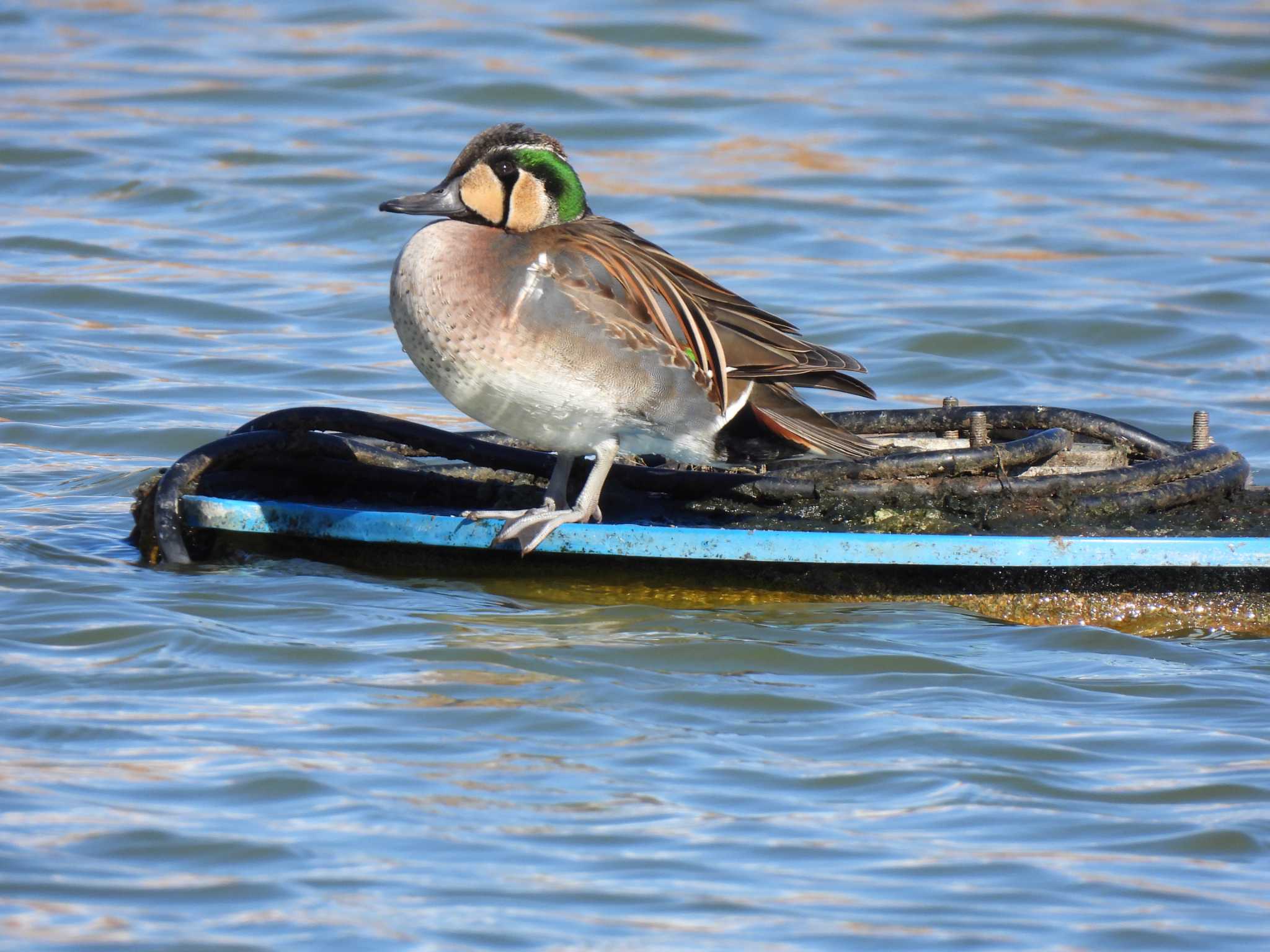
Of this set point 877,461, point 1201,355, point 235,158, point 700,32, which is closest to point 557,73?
point 700,32

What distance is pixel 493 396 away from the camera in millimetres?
5301

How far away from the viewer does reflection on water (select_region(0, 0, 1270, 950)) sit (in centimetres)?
366

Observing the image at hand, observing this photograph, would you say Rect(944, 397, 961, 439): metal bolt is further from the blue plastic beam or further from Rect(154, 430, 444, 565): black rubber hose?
Rect(154, 430, 444, 565): black rubber hose

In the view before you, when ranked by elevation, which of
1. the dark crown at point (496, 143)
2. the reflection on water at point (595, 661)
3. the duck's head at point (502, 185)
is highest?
the dark crown at point (496, 143)

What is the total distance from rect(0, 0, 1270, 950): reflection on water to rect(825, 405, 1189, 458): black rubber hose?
84 cm

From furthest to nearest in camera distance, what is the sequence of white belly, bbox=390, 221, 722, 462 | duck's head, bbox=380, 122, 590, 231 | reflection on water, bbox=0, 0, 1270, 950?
duck's head, bbox=380, 122, 590, 231 < white belly, bbox=390, 221, 722, 462 < reflection on water, bbox=0, 0, 1270, 950

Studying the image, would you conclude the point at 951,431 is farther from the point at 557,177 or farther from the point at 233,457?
the point at 233,457

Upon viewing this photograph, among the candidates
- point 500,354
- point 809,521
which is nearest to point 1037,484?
point 809,521

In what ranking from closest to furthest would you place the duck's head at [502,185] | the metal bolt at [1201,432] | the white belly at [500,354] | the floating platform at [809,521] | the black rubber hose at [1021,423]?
1. the white belly at [500,354]
2. the floating platform at [809,521]
3. the duck's head at [502,185]
4. the metal bolt at [1201,432]
5. the black rubber hose at [1021,423]

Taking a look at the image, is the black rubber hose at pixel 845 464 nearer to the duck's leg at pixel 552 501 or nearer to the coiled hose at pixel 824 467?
the coiled hose at pixel 824 467

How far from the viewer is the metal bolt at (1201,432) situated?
→ 6.01 metres

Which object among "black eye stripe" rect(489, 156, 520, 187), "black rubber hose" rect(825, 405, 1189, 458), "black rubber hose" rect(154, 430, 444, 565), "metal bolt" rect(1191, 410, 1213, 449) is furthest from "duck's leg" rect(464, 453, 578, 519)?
"metal bolt" rect(1191, 410, 1213, 449)

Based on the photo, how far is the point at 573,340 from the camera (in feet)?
17.3

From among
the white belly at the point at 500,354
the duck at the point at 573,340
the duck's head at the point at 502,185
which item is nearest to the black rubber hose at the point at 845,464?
the duck at the point at 573,340
